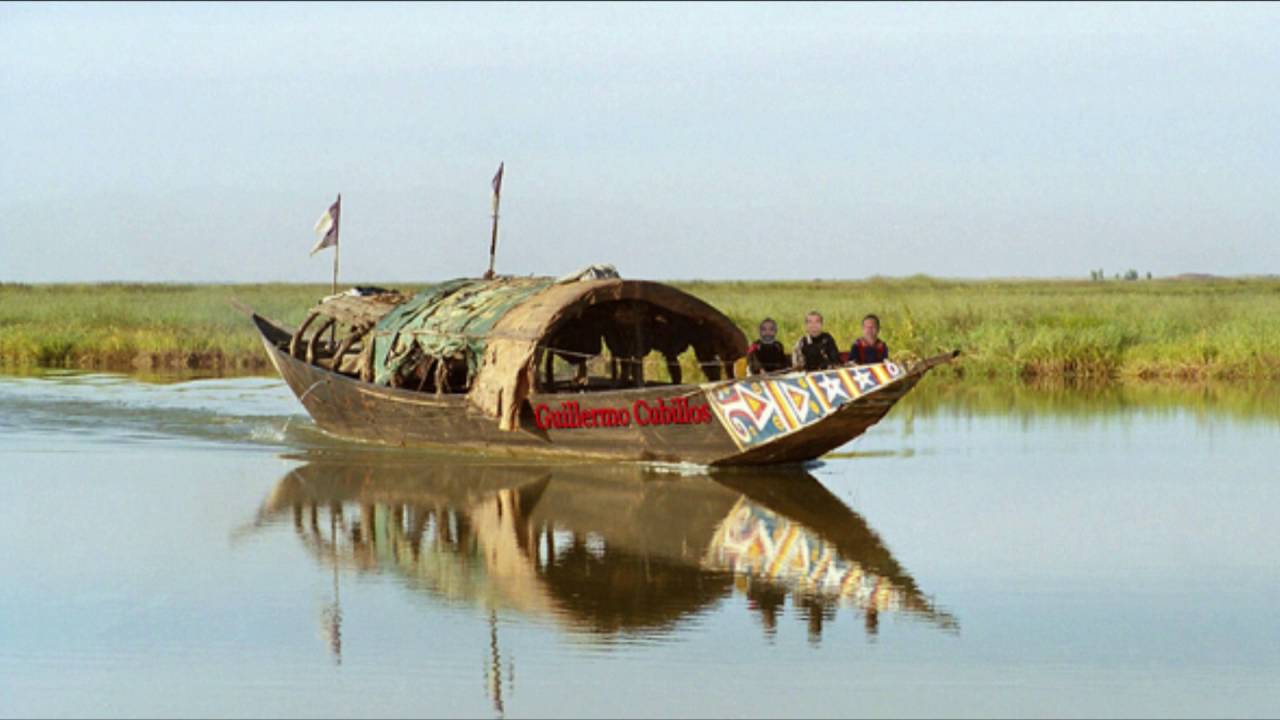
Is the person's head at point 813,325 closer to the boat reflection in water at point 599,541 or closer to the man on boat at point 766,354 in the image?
the man on boat at point 766,354

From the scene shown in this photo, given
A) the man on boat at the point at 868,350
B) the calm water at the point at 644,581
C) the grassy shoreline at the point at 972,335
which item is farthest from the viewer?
the grassy shoreline at the point at 972,335

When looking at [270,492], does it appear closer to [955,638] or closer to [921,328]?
[955,638]

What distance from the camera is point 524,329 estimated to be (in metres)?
14.6

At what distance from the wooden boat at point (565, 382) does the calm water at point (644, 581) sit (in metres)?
0.32

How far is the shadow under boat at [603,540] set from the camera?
8820mm

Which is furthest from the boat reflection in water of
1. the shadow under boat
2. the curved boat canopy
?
the curved boat canopy

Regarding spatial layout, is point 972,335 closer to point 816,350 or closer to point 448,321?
point 448,321

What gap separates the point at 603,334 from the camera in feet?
55.3

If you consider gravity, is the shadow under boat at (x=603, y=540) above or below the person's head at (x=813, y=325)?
below

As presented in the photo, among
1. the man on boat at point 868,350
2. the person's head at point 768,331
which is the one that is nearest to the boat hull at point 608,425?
the man on boat at point 868,350

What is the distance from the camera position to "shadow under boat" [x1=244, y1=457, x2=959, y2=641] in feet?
28.9

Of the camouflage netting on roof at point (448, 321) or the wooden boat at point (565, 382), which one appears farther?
the camouflage netting on roof at point (448, 321)

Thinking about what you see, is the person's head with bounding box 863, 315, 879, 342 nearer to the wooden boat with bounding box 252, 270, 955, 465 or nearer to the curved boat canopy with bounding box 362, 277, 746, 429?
the wooden boat with bounding box 252, 270, 955, 465

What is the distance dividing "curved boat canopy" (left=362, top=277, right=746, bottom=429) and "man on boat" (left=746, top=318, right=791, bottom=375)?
1.03 feet
